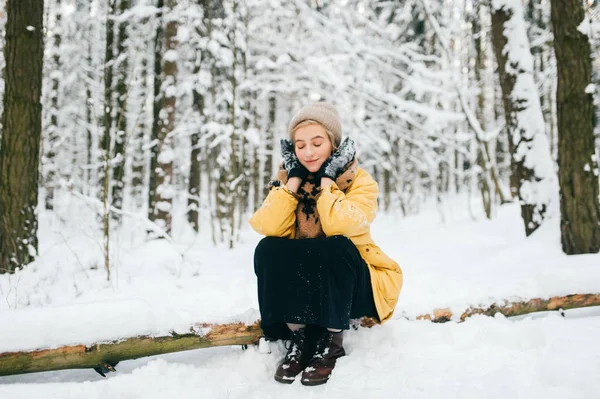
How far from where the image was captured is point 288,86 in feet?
30.8

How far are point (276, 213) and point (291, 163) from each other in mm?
392

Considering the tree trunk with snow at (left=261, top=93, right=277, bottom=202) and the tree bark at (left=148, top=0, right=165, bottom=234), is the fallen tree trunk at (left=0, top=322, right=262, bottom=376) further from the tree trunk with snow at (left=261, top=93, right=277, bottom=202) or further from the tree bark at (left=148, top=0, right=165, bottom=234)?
the tree trunk with snow at (left=261, top=93, right=277, bottom=202)

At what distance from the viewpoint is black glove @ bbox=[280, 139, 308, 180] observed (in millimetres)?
2545

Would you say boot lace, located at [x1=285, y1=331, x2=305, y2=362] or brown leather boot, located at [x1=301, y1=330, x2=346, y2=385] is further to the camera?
boot lace, located at [x1=285, y1=331, x2=305, y2=362]

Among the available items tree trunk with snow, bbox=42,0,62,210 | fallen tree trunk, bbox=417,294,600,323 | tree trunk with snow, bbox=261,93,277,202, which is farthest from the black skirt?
tree trunk with snow, bbox=42,0,62,210

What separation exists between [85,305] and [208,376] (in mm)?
Answer: 832

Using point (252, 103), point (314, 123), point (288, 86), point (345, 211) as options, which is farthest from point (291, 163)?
point (252, 103)

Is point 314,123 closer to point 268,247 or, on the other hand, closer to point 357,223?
point 357,223

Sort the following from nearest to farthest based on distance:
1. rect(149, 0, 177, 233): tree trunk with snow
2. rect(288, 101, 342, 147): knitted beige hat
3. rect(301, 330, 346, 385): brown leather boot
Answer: rect(301, 330, 346, 385): brown leather boot
rect(288, 101, 342, 147): knitted beige hat
rect(149, 0, 177, 233): tree trunk with snow

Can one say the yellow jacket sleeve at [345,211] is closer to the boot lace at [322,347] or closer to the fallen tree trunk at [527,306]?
the boot lace at [322,347]

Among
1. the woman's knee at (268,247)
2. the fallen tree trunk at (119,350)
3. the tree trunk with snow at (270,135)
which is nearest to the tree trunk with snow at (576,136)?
the woman's knee at (268,247)

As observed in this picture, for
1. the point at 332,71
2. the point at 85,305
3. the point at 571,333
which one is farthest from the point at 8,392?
the point at 332,71

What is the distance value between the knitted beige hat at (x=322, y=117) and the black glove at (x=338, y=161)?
0.13 metres

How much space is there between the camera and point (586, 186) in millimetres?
4109
